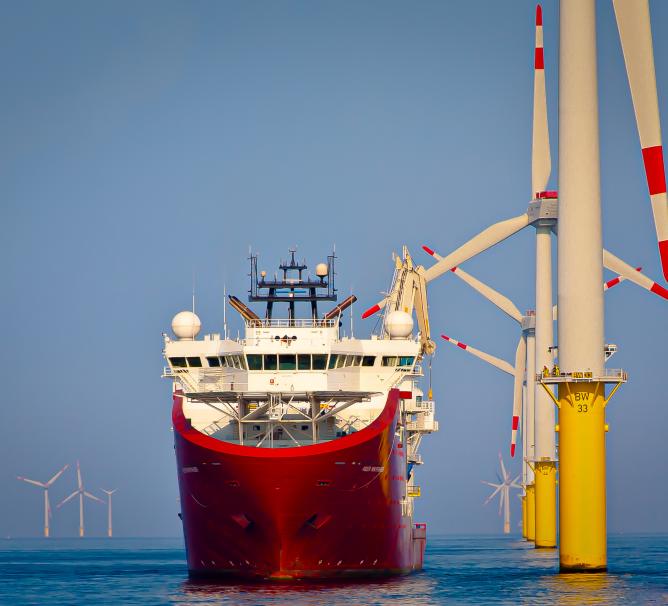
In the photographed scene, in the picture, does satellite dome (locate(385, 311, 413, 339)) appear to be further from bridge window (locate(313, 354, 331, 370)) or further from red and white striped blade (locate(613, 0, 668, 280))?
red and white striped blade (locate(613, 0, 668, 280))

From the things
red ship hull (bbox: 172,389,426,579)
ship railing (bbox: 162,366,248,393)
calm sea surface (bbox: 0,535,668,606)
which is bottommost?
calm sea surface (bbox: 0,535,668,606)

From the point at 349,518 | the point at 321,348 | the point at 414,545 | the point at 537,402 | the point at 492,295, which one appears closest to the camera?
the point at 349,518

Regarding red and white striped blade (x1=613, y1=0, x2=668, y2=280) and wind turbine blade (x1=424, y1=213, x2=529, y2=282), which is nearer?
red and white striped blade (x1=613, y1=0, x2=668, y2=280)

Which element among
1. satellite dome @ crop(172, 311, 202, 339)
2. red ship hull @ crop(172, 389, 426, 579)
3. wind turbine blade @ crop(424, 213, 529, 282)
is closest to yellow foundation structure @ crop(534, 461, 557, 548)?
wind turbine blade @ crop(424, 213, 529, 282)

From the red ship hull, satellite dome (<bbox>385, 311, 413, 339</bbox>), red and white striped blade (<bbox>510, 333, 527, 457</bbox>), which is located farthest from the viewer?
red and white striped blade (<bbox>510, 333, 527, 457</bbox>)

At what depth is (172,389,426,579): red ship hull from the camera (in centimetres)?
5600

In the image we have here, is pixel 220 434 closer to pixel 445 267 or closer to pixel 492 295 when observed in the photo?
pixel 445 267

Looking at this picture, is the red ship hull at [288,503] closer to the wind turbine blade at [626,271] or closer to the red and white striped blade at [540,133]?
the wind turbine blade at [626,271]

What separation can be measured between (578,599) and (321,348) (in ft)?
54.2

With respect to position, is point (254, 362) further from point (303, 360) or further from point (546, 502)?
point (546, 502)

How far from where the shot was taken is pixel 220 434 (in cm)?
6412

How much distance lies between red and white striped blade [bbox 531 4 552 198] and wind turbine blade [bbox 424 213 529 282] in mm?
3487

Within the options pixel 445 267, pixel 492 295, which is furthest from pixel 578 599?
pixel 492 295

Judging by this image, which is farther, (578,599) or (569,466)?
(569,466)
